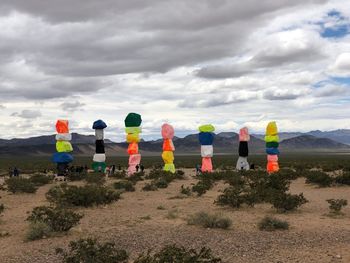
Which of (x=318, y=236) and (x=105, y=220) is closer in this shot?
(x=318, y=236)

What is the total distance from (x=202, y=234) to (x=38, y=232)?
15.4 feet

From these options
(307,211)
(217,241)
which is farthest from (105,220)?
(307,211)

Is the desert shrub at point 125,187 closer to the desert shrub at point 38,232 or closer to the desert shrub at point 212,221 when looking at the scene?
the desert shrub at point 212,221

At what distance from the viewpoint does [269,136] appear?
36.0 metres

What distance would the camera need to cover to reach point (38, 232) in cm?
1206

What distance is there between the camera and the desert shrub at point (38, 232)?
12.0 metres

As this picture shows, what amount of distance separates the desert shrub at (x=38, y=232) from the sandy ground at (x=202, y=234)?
0.27m

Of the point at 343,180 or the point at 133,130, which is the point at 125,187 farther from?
the point at 343,180

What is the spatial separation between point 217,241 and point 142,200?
10.1 m

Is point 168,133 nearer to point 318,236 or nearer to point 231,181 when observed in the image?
point 231,181

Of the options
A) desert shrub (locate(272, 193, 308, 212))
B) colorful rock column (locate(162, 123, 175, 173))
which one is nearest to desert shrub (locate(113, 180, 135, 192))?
colorful rock column (locate(162, 123, 175, 173))

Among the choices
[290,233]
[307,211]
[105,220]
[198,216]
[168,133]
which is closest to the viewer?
[290,233]

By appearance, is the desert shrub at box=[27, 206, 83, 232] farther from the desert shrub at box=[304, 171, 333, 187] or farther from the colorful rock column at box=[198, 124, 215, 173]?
the colorful rock column at box=[198, 124, 215, 173]

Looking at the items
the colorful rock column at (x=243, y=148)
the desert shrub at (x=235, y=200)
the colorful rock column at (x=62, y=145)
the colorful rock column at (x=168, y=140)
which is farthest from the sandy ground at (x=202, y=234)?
the colorful rock column at (x=243, y=148)
